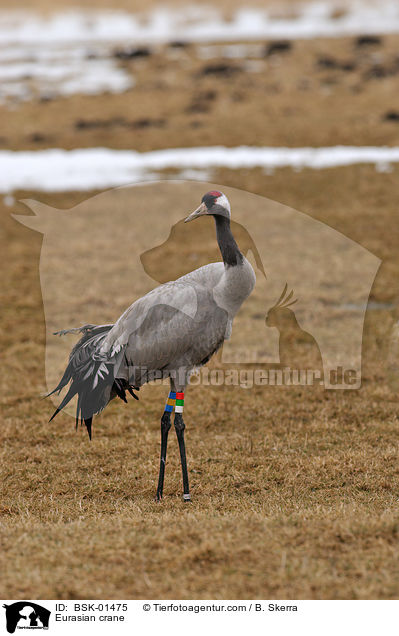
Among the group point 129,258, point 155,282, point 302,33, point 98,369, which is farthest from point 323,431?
point 302,33

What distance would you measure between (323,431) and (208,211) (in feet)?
12.4

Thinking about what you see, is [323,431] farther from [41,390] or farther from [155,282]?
[155,282]

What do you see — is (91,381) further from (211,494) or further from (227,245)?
(227,245)

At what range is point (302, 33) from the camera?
52781mm

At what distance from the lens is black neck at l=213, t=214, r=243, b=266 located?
6.72m

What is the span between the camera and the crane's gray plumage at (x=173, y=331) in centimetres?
681

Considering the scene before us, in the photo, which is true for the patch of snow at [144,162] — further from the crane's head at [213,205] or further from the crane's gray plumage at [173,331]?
the crane's head at [213,205]

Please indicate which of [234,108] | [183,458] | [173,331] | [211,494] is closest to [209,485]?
[211,494]
